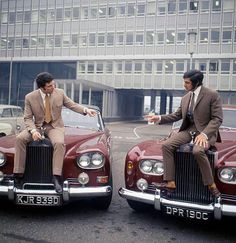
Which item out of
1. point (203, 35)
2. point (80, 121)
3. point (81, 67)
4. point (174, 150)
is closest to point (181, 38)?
point (203, 35)

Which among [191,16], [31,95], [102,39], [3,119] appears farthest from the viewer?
[102,39]

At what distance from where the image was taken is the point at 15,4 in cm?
4784

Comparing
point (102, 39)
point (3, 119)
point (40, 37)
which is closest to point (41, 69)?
point (40, 37)

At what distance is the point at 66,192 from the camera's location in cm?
433

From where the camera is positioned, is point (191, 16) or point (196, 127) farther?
point (191, 16)

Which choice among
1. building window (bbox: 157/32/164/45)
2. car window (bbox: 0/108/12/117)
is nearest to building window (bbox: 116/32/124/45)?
building window (bbox: 157/32/164/45)

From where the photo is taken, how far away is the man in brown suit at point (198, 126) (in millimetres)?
3961

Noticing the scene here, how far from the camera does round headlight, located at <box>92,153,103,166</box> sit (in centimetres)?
460

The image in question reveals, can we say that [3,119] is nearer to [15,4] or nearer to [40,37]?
[40,37]

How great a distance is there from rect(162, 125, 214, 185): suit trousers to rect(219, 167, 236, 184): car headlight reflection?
0.18 meters

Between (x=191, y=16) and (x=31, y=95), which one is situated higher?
(x=191, y=16)

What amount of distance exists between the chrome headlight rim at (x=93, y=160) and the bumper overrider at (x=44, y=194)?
0.30 m

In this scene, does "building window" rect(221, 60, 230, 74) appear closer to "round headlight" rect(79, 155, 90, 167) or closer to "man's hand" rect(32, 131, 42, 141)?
"round headlight" rect(79, 155, 90, 167)

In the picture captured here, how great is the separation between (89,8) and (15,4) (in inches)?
466
